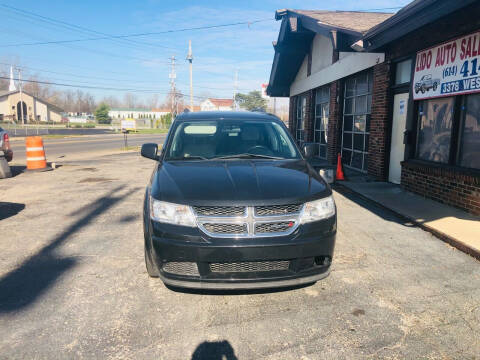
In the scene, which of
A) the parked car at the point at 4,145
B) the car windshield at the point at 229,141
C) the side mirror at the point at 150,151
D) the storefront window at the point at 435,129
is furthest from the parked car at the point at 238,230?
the parked car at the point at 4,145

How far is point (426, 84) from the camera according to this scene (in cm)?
734

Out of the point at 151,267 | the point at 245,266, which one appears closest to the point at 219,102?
the point at 151,267

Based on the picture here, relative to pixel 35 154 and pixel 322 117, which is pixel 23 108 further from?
pixel 322 117

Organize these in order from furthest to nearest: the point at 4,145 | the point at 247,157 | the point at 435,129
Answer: the point at 4,145 → the point at 435,129 → the point at 247,157

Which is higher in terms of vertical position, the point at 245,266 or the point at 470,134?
the point at 470,134

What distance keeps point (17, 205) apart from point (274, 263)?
6203 mm

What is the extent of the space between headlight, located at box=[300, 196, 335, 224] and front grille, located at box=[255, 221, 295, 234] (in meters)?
0.13

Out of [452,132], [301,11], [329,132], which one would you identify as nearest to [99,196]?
[452,132]

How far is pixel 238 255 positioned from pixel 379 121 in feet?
25.3

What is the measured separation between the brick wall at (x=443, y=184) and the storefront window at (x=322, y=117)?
6940mm

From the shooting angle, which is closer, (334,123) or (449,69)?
(449,69)

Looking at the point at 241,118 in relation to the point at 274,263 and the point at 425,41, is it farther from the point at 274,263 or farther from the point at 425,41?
the point at 425,41

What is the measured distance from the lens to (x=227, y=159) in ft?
13.4

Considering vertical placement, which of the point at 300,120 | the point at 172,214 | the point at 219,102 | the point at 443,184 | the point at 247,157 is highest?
the point at 219,102
